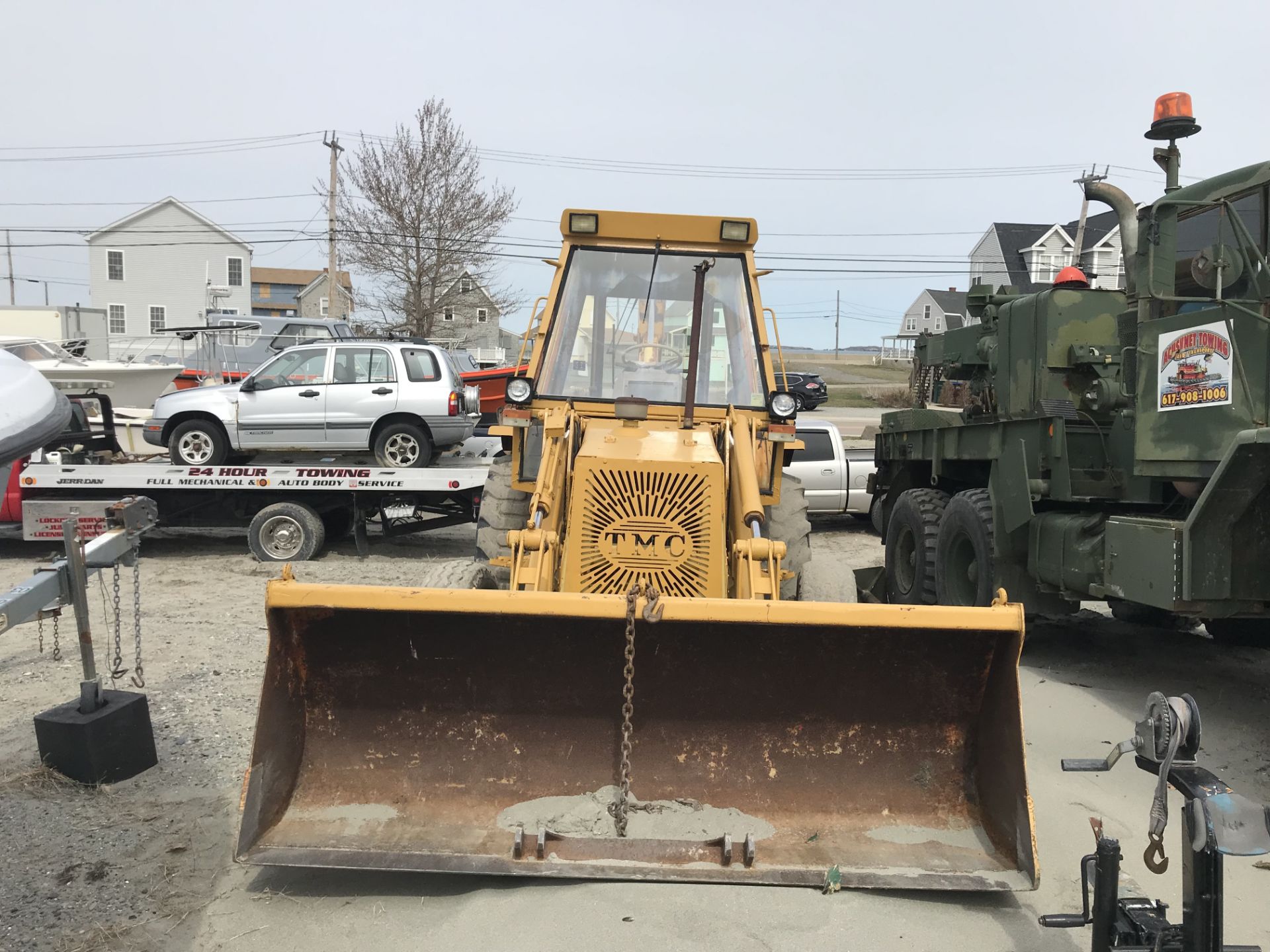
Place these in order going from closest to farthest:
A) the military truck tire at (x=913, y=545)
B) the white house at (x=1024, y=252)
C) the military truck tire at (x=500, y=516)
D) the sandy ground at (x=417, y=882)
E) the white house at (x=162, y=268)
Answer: the sandy ground at (x=417, y=882), the military truck tire at (x=500, y=516), the military truck tire at (x=913, y=545), the white house at (x=162, y=268), the white house at (x=1024, y=252)

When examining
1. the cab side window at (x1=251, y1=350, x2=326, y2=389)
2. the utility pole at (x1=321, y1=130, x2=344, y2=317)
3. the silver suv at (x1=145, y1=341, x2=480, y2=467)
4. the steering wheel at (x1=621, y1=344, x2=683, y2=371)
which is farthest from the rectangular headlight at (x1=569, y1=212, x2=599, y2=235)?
the utility pole at (x1=321, y1=130, x2=344, y2=317)

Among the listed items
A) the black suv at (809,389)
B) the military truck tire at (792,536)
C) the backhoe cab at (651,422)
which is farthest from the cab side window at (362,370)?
the black suv at (809,389)

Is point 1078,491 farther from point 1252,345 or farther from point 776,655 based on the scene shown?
point 776,655

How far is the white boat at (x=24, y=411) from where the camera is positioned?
254cm

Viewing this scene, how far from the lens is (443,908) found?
3469 millimetres

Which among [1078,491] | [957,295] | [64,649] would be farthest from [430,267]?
[957,295]

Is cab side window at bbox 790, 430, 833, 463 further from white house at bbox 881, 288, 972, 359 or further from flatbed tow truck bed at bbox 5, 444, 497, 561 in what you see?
white house at bbox 881, 288, 972, 359

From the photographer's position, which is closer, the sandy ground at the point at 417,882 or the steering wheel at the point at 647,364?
the sandy ground at the point at 417,882

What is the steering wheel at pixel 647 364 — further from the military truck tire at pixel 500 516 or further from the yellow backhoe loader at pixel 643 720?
the yellow backhoe loader at pixel 643 720

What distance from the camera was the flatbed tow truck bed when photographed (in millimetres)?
10977

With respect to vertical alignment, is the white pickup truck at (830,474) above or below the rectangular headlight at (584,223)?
below

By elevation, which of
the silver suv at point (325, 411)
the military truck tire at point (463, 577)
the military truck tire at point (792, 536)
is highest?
the silver suv at point (325, 411)

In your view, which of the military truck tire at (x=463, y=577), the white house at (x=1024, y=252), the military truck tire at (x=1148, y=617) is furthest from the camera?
the white house at (x=1024, y=252)

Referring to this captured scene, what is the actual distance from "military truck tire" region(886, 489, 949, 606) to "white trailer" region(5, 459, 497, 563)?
14.1 feet
